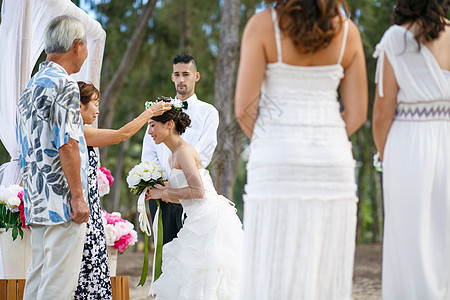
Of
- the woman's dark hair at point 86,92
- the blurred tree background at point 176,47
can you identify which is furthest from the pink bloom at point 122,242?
the blurred tree background at point 176,47

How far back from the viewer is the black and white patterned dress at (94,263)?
4.04m

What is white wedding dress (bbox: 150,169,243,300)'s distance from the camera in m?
4.64

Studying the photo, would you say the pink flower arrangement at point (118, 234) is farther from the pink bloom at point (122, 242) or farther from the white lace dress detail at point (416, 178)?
the white lace dress detail at point (416, 178)

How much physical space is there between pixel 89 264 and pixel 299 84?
2062mm

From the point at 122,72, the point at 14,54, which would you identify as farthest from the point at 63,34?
the point at 122,72

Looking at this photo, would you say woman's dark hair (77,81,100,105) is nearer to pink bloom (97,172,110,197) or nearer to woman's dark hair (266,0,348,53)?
pink bloom (97,172,110,197)

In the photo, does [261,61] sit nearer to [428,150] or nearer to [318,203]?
[318,203]

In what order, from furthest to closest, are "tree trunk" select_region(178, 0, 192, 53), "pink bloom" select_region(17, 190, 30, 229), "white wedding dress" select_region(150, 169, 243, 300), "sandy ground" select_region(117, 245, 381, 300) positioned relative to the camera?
"tree trunk" select_region(178, 0, 192, 53), "sandy ground" select_region(117, 245, 381, 300), "white wedding dress" select_region(150, 169, 243, 300), "pink bloom" select_region(17, 190, 30, 229)

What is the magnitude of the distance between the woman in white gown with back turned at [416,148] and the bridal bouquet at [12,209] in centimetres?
289

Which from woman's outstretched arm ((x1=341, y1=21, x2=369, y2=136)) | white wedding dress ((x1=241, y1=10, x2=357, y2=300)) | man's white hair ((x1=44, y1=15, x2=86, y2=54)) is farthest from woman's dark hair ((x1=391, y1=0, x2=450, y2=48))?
man's white hair ((x1=44, y1=15, x2=86, y2=54))

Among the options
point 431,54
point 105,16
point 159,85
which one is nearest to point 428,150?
point 431,54

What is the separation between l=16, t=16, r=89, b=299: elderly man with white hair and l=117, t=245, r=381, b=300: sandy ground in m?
5.42

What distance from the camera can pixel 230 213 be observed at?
4898mm

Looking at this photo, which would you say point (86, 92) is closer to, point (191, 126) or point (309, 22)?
point (191, 126)
